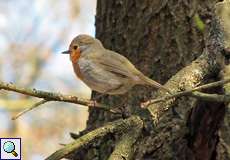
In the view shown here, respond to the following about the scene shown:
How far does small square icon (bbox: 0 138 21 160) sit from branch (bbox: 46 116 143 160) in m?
0.78

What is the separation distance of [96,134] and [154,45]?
133 centimetres

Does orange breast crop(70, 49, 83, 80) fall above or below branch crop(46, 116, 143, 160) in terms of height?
above

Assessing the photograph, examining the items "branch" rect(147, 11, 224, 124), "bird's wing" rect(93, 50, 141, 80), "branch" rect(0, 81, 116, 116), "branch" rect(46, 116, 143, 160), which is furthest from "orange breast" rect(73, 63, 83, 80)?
"branch" rect(0, 81, 116, 116)

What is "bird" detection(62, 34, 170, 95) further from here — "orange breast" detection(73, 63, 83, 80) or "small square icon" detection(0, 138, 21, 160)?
"small square icon" detection(0, 138, 21, 160)

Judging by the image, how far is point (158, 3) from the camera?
3365 mm

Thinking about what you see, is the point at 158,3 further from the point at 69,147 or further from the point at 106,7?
the point at 69,147

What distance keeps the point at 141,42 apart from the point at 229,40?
3.04ft

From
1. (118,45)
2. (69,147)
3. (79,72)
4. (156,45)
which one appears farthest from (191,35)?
(69,147)

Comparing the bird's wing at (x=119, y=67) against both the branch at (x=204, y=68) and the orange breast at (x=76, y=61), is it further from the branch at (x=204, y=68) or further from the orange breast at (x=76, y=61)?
the branch at (x=204, y=68)

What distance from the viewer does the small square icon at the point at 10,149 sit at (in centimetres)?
279

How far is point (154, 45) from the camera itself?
3.35 meters

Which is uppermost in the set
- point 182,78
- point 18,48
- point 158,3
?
point 18,48

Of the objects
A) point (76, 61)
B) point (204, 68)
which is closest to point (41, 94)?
point (204, 68)

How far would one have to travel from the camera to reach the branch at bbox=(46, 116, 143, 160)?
6.55 ft
